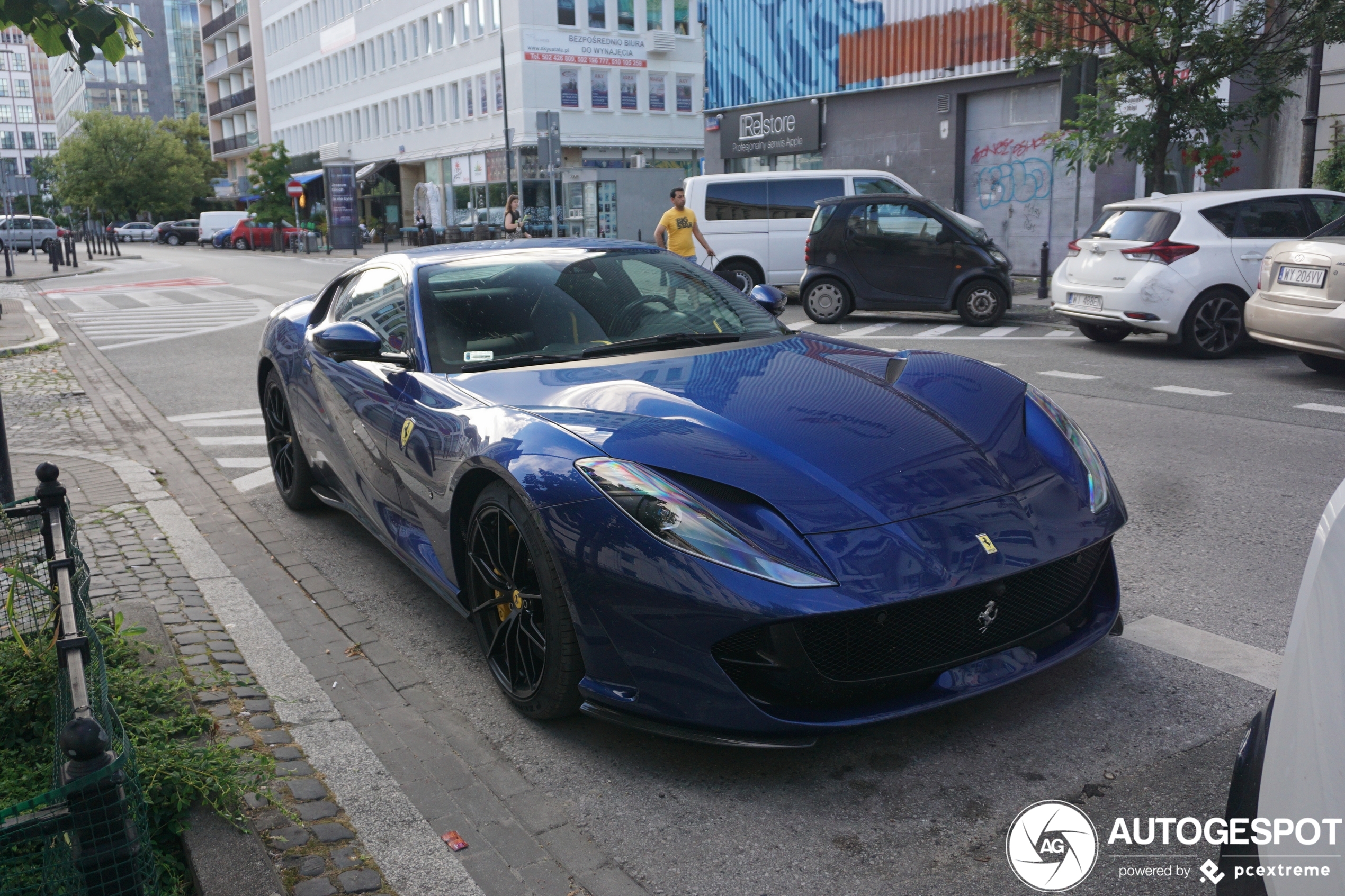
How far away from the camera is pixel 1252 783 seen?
5.96ft

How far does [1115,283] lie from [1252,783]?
10012 mm

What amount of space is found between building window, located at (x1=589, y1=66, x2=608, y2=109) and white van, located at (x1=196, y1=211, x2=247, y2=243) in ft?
80.9

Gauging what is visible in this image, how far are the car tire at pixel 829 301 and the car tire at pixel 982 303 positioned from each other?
143 centimetres

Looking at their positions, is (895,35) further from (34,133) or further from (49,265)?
(34,133)

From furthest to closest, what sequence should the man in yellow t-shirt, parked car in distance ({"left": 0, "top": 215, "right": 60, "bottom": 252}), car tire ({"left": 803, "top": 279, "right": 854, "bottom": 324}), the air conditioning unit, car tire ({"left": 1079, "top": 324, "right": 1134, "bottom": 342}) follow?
parked car in distance ({"left": 0, "top": 215, "right": 60, "bottom": 252}) < the air conditioning unit < the man in yellow t-shirt < car tire ({"left": 803, "top": 279, "right": 854, "bottom": 324}) < car tire ({"left": 1079, "top": 324, "right": 1134, "bottom": 342})

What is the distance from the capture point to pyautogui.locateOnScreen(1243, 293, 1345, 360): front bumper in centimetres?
846

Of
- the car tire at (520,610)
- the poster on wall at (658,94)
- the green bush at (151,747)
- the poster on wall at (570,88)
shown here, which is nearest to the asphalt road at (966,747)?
the car tire at (520,610)

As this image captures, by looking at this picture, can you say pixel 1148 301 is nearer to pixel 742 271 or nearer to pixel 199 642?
pixel 742 271

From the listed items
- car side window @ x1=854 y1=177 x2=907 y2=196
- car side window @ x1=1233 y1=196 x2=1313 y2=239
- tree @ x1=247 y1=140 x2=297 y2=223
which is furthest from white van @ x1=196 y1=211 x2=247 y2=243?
car side window @ x1=1233 y1=196 x2=1313 y2=239

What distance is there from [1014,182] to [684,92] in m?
34.8

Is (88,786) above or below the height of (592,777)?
above

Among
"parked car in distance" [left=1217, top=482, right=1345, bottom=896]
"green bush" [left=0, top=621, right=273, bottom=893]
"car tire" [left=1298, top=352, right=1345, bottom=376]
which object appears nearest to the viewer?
"parked car in distance" [left=1217, top=482, right=1345, bottom=896]

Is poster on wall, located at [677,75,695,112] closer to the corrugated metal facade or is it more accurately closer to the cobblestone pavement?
the corrugated metal facade

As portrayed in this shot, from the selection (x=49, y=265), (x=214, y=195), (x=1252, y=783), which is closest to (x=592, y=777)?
(x=1252, y=783)
